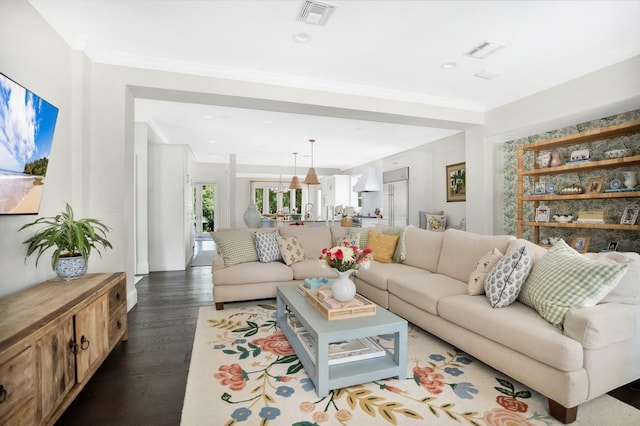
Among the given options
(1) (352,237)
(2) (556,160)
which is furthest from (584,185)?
(1) (352,237)

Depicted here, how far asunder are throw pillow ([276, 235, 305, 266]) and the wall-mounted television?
2393 millimetres

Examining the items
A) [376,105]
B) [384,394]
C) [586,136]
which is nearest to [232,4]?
[376,105]

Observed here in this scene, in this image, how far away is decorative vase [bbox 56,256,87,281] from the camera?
2.31 m

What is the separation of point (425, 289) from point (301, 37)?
249 cm

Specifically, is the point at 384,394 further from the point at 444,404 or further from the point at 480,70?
the point at 480,70

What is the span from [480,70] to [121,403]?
14.3 ft

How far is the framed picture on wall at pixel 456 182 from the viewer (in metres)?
5.72

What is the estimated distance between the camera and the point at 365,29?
2.79 meters

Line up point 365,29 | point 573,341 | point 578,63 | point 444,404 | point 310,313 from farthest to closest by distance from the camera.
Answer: point 578,63
point 365,29
point 310,313
point 444,404
point 573,341

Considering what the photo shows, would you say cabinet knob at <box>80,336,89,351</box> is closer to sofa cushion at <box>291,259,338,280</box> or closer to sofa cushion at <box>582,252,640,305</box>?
sofa cushion at <box>291,259,338,280</box>

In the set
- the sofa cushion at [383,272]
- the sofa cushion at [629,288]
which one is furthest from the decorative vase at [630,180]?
the sofa cushion at [383,272]

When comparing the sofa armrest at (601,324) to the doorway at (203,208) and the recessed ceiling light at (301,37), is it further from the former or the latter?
the doorway at (203,208)

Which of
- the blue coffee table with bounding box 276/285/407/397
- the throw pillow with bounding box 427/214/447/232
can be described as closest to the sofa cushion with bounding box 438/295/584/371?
the blue coffee table with bounding box 276/285/407/397

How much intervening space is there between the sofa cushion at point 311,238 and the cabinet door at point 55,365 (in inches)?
110
